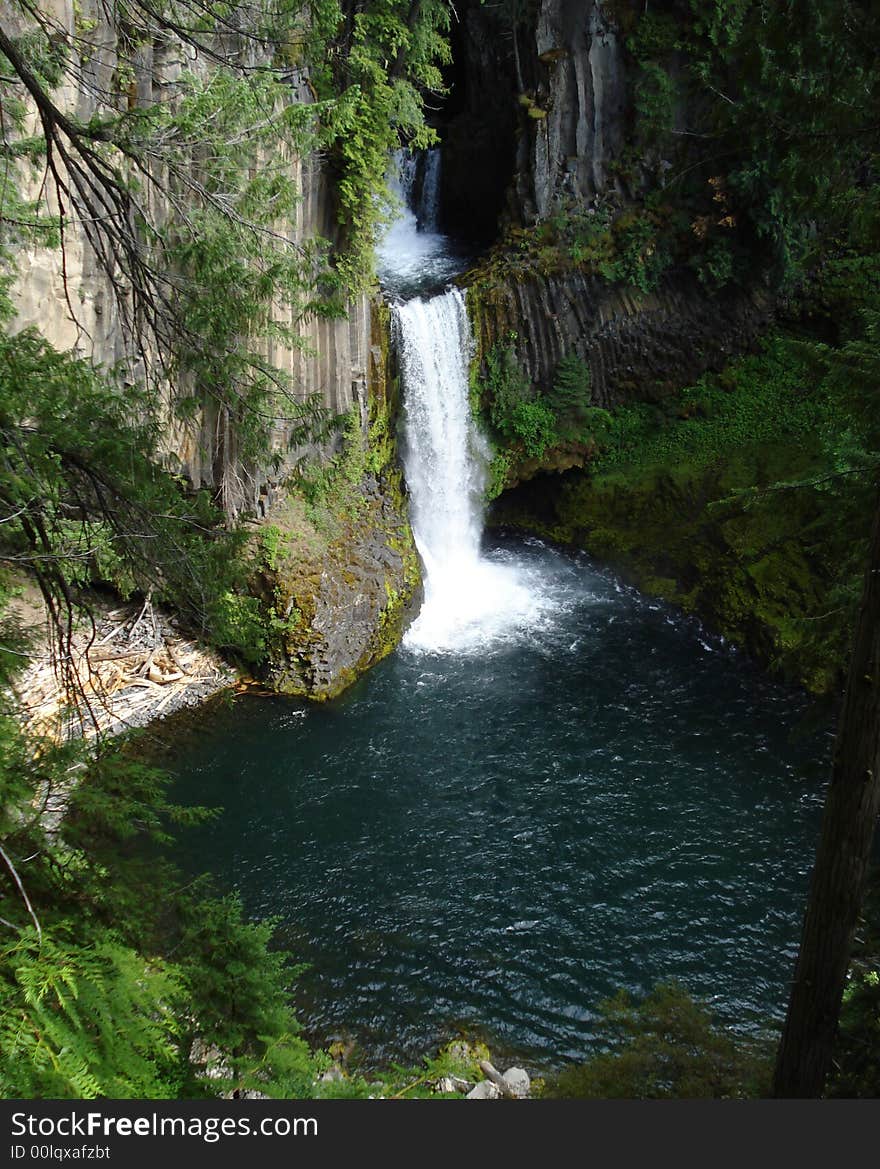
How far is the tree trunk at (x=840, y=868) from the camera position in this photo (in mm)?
4082

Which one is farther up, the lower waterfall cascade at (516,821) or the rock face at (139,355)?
the rock face at (139,355)

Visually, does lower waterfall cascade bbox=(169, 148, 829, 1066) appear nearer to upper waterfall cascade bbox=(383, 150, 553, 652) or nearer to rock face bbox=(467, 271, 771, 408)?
upper waterfall cascade bbox=(383, 150, 553, 652)

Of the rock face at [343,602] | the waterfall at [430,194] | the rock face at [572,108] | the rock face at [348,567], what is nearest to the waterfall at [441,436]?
the rock face at [348,567]

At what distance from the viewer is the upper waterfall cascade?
1500cm

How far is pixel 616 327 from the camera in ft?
57.2

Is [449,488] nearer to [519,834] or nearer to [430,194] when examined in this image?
[430,194]

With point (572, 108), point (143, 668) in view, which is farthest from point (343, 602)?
point (572, 108)

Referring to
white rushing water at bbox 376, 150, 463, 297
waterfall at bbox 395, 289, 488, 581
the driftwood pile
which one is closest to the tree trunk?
the driftwood pile

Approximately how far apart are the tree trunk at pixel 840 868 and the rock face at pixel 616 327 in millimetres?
13621

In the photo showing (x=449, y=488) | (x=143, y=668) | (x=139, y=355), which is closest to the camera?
(x=139, y=355)

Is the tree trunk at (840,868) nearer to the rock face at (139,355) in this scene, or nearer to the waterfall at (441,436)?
the rock face at (139,355)

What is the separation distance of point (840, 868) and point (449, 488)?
13.1 metres

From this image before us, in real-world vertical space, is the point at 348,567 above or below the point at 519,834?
above

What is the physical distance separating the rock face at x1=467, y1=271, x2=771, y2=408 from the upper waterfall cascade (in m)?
1.04
